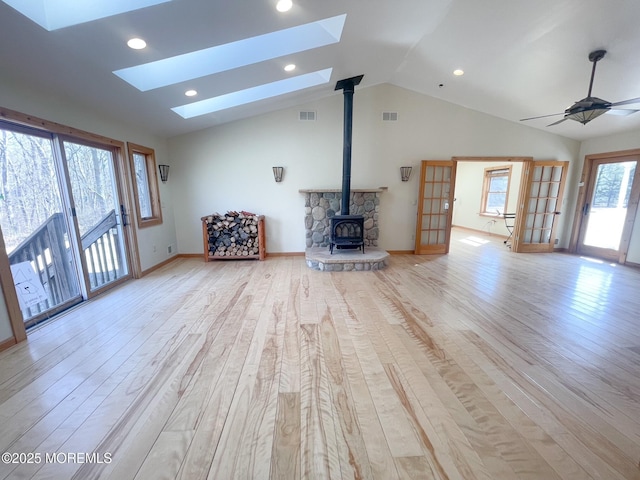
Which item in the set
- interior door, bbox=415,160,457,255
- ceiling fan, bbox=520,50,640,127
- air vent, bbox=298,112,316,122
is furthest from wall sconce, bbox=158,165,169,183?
ceiling fan, bbox=520,50,640,127

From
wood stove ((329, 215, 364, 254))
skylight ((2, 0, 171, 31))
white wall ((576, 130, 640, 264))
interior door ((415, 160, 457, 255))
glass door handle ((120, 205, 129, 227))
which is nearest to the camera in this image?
skylight ((2, 0, 171, 31))

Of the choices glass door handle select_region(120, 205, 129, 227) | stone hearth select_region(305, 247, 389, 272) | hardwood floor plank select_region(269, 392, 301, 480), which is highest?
glass door handle select_region(120, 205, 129, 227)

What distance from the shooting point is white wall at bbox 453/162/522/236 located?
7297 mm

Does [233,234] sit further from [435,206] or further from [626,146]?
[626,146]

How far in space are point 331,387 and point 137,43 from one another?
3.27 metres

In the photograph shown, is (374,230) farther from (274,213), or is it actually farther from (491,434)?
(491,434)

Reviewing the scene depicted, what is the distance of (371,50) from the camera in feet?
11.2

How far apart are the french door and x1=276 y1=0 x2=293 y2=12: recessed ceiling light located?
2.81 metres

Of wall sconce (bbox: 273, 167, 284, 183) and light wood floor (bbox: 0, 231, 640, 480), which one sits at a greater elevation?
wall sconce (bbox: 273, 167, 284, 183)

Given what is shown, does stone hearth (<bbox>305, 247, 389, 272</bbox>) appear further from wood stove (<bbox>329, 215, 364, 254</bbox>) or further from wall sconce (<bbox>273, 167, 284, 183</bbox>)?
wall sconce (<bbox>273, 167, 284, 183</bbox>)

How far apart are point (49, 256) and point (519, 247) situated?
323 inches

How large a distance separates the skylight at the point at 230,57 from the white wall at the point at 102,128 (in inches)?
35.4

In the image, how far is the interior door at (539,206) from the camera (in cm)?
554

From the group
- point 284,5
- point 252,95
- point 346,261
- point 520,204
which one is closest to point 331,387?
point 346,261
